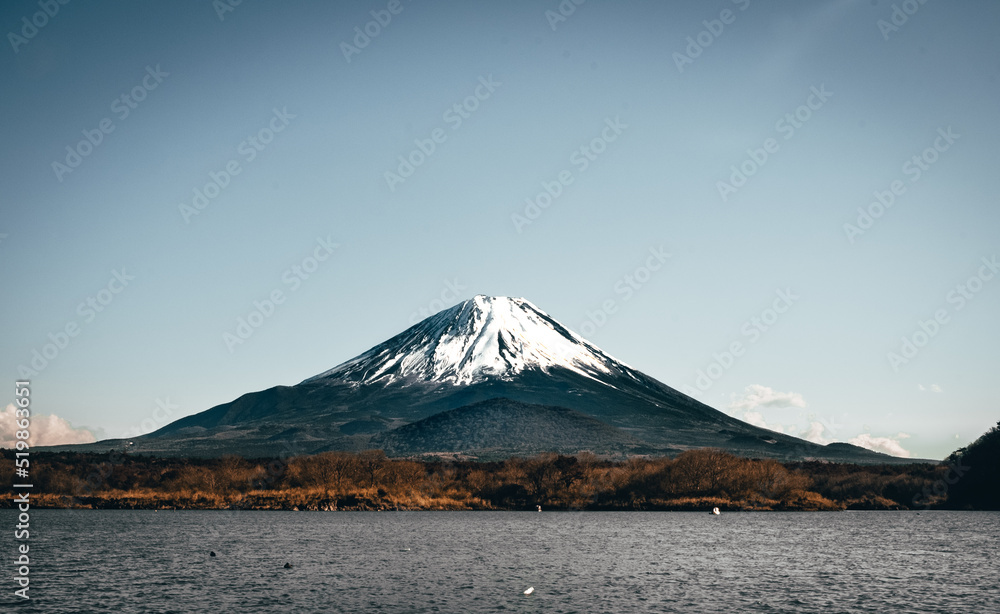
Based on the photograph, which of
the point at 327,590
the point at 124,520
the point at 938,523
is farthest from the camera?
the point at 938,523

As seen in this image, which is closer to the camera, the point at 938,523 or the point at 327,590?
the point at 327,590

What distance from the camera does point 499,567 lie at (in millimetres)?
65938

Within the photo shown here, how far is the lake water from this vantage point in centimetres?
4925

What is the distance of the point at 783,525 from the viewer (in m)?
119

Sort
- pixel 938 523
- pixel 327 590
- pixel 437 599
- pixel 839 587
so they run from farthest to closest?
pixel 938 523
pixel 839 587
pixel 327 590
pixel 437 599

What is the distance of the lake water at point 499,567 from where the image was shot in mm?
49250

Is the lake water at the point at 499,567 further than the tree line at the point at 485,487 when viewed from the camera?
No

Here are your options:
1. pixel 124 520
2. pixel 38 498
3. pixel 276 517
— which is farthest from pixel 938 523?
pixel 38 498

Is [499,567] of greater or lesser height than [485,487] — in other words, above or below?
below

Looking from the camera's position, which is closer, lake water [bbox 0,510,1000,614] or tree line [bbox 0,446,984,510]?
lake water [bbox 0,510,1000,614]

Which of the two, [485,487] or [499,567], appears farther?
[485,487]

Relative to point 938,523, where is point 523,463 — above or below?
above

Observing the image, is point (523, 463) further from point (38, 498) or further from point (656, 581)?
point (656, 581)

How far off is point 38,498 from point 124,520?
132 feet
